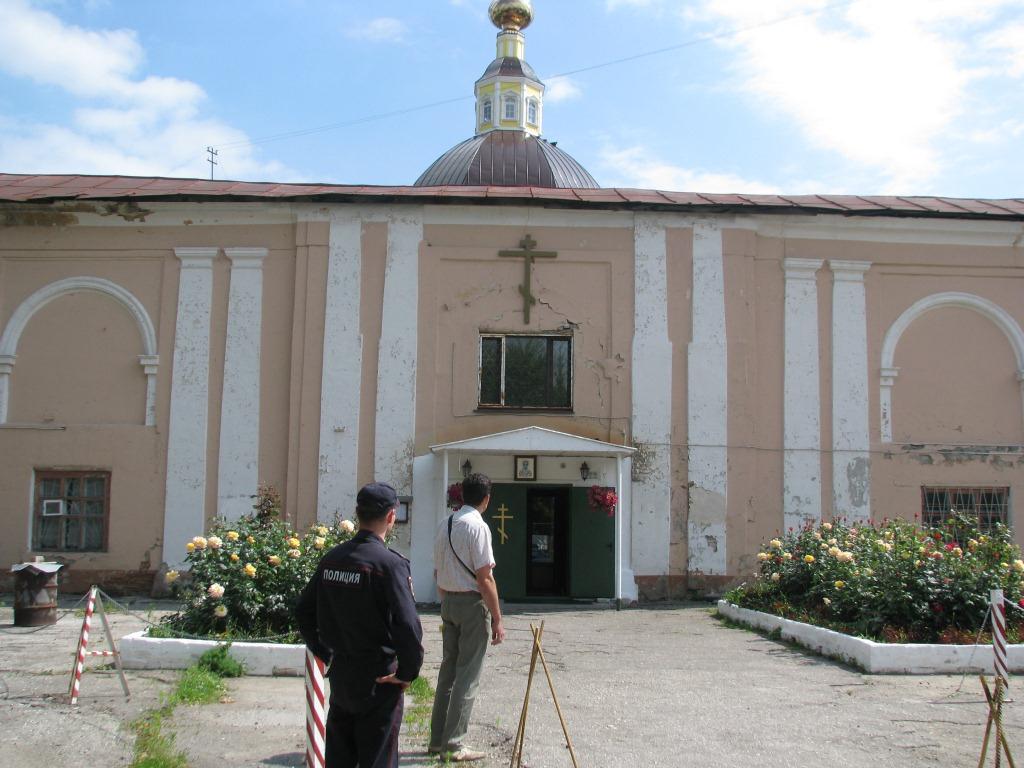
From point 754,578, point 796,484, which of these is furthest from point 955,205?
point 754,578

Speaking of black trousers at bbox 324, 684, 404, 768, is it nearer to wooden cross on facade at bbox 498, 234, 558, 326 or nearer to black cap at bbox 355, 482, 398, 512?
black cap at bbox 355, 482, 398, 512

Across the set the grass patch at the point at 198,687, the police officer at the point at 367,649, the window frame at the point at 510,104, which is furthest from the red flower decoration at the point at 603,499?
the window frame at the point at 510,104

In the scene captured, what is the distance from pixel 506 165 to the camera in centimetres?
2911

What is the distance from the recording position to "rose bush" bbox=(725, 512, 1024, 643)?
9.05 meters

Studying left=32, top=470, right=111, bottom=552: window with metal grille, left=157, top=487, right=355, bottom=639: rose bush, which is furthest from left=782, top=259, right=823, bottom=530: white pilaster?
left=32, top=470, right=111, bottom=552: window with metal grille

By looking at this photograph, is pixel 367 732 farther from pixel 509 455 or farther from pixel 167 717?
pixel 509 455

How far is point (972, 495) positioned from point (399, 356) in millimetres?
8630

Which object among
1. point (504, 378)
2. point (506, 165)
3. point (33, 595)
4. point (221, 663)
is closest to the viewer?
point (221, 663)

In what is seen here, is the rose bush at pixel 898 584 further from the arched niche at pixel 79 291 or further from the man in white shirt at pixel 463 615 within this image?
the arched niche at pixel 79 291

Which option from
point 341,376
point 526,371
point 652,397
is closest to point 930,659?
point 652,397

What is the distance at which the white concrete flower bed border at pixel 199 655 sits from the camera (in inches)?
318

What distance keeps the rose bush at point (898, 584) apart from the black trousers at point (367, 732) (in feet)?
19.8

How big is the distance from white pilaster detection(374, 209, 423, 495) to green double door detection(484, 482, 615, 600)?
144cm

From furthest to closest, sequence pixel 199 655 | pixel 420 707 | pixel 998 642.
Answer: pixel 199 655
pixel 420 707
pixel 998 642
